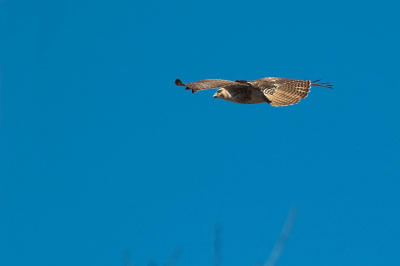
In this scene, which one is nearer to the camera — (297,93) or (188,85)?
(188,85)

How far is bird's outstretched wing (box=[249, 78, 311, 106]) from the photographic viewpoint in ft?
51.9

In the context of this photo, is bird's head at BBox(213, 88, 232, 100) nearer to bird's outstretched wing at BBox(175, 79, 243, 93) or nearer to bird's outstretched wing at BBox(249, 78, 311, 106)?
bird's outstretched wing at BBox(175, 79, 243, 93)

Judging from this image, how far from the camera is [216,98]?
16.0 m

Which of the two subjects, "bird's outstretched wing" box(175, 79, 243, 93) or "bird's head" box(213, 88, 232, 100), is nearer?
"bird's outstretched wing" box(175, 79, 243, 93)

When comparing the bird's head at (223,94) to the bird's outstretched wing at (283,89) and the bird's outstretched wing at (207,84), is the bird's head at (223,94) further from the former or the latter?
the bird's outstretched wing at (283,89)

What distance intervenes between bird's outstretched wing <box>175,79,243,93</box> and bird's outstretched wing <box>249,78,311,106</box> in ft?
1.54

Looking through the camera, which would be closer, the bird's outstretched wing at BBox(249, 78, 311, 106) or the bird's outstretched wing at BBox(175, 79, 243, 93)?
the bird's outstretched wing at BBox(175, 79, 243, 93)

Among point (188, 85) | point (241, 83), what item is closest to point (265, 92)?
point (241, 83)

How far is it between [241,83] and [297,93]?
3.75 ft

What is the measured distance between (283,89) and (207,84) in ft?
6.35

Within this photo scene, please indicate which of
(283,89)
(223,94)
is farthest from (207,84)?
(283,89)

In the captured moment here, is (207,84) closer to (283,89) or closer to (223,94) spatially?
(223,94)

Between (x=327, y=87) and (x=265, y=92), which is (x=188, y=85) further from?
(x=327, y=87)

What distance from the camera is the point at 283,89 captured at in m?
16.3
